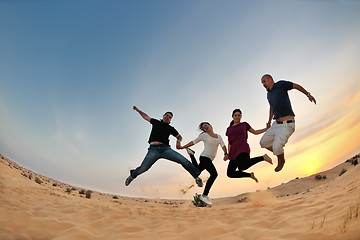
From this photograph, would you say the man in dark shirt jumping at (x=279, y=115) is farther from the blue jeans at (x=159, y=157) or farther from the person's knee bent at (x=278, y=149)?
the blue jeans at (x=159, y=157)

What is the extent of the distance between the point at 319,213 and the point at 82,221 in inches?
169

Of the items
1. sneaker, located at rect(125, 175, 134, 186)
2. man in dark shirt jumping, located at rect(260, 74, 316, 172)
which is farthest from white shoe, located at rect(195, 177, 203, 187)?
man in dark shirt jumping, located at rect(260, 74, 316, 172)

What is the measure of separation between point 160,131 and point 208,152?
57.4 inches

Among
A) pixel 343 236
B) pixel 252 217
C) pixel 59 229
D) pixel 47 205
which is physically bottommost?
pixel 343 236

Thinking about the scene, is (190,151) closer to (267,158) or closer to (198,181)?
(198,181)

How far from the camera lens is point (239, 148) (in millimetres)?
6148

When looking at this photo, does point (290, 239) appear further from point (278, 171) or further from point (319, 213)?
point (278, 171)

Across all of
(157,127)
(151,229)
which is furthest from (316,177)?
(151,229)

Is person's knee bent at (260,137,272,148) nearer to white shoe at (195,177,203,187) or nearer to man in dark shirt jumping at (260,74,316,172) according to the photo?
man in dark shirt jumping at (260,74,316,172)

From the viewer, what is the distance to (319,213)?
4.38 metres

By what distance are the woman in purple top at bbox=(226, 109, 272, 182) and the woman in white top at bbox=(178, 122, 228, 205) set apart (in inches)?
29.0

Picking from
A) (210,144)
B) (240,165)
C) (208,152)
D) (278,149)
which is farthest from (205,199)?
(278,149)

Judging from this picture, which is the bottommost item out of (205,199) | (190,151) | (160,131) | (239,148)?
(205,199)

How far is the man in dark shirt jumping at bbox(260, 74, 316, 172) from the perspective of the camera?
16.4 feet
